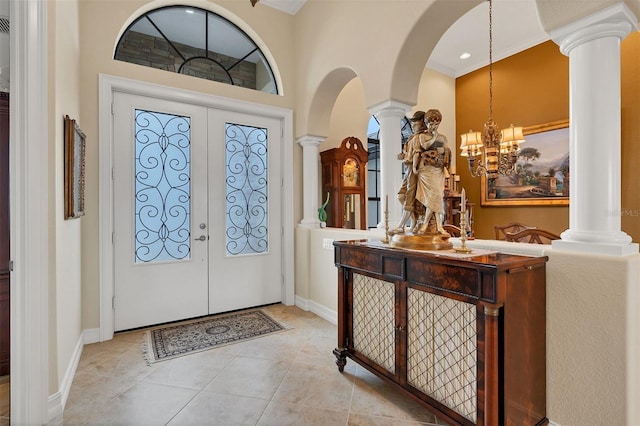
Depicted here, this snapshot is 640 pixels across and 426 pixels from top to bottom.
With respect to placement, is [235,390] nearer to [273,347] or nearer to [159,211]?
[273,347]

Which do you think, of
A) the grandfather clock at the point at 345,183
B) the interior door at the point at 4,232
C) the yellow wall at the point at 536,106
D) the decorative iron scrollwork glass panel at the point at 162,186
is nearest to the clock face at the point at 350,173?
the grandfather clock at the point at 345,183

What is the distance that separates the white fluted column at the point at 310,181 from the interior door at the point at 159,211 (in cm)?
121

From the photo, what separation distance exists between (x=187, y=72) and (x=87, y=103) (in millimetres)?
1107

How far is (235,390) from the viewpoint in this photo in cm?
219

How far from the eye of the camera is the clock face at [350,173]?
413 centimetres

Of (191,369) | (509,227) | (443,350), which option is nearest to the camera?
(443,350)

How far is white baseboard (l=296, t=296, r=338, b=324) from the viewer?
350 cm

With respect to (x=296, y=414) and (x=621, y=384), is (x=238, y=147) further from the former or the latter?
(x=621, y=384)

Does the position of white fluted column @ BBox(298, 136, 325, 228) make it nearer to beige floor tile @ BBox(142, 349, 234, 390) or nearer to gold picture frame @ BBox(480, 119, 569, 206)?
beige floor tile @ BBox(142, 349, 234, 390)

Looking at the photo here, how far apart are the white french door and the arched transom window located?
49 centimetres

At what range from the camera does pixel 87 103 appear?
2.94 metres

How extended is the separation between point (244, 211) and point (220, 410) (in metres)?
2.28

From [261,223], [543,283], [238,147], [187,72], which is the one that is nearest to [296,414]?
[543,283]

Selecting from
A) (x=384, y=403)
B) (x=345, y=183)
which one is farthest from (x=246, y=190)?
(x=384, y=403)
